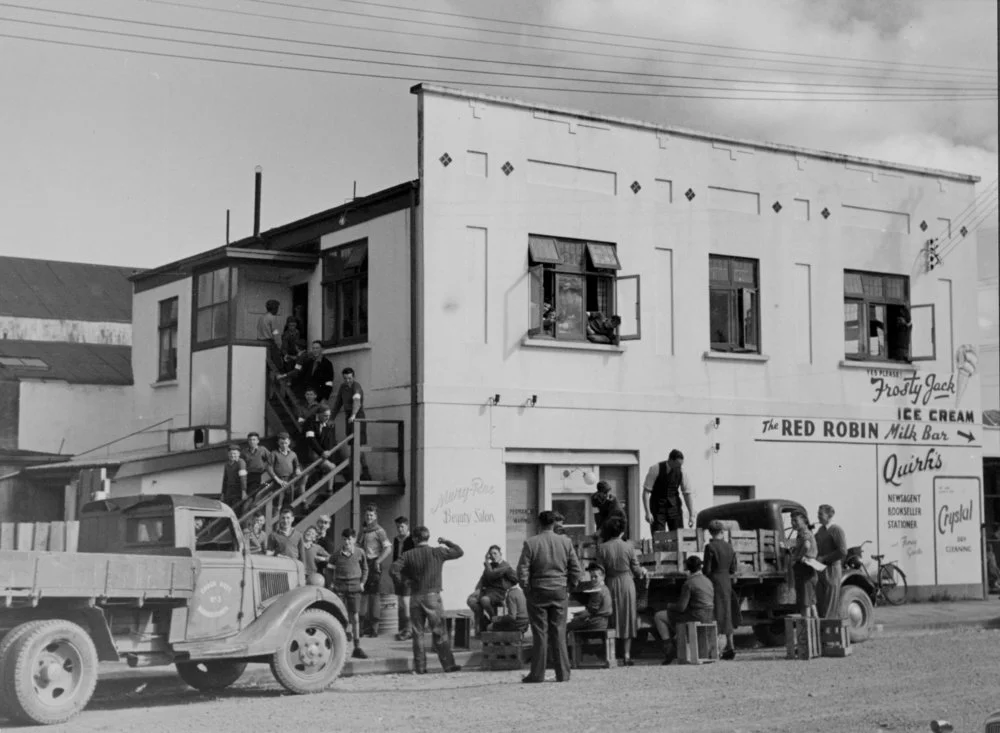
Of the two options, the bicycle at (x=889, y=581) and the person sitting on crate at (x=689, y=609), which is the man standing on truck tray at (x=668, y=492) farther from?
the bicycle at (x=889, y=581)

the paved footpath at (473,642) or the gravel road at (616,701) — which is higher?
the gravel road at (616,701)

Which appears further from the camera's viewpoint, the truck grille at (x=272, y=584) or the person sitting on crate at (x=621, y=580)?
the person sitting on crate at (x=621, y=580)

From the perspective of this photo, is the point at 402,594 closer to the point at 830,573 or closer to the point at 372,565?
the point at 372,565

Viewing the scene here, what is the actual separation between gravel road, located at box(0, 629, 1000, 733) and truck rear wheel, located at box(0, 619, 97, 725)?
216 mm

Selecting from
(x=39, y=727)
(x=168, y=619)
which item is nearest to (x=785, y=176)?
(x=168, y=619)

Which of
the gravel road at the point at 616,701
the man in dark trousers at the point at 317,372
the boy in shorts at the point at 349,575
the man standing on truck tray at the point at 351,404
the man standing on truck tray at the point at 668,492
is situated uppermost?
the man in dark trousers at the point at 317,372

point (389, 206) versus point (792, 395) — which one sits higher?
point (389, 206)

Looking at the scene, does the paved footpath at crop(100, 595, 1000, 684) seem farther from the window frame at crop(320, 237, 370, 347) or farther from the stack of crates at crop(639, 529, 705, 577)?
the window frame at crop(320, 237, 370, 347)

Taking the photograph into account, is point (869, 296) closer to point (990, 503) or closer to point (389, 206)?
point (990, 503)

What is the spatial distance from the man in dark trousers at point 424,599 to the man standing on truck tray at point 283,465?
444 centimetres

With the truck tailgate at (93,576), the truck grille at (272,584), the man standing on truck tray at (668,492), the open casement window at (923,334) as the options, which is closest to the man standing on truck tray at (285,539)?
the truck grille at (272,584)

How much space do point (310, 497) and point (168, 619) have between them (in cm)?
751

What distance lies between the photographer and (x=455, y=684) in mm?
14258

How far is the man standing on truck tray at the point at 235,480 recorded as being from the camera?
1939 cm
